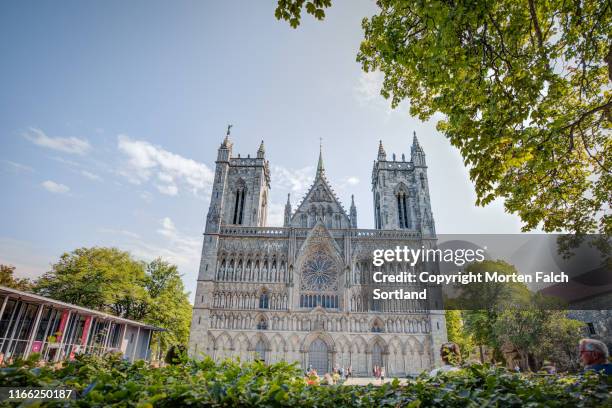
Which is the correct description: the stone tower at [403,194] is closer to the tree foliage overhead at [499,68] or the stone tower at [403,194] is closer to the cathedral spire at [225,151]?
the cathedral spire at [225,151]

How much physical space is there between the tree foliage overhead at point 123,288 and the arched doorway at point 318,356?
14404mm

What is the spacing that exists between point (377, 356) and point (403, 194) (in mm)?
17625

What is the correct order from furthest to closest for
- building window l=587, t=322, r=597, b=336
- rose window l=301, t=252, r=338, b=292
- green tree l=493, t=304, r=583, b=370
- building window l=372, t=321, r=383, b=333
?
→ rose window l=301, t=252, r=338, b=292 < building window l=587, t=322, r=597, b=336 < building window l=372, t=321, r=383, b=333 < green tree l=493, t=304, r=583, b=370

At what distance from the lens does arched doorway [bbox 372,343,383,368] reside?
2950 cm

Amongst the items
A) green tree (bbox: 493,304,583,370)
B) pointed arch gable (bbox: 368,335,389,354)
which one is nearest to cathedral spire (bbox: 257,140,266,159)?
pointed arch gable (bbox: 368,335,389,354)

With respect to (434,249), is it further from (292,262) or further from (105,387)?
(105,387)

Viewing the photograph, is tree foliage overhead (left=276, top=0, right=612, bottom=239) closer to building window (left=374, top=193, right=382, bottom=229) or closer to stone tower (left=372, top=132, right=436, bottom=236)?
Answer: stone tower (left=372, top=132, right=436, bottom=236)

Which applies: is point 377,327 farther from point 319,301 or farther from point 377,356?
point 319,301

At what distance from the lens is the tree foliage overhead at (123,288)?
2959cm

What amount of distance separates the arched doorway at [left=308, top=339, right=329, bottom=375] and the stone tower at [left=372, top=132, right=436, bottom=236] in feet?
45.6

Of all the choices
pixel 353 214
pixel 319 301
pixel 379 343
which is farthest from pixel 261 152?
pixel 379 343

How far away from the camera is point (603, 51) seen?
8258 millimetres

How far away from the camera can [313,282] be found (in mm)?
32906

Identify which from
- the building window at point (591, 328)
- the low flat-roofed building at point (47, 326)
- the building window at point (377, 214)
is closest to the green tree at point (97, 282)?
the low flat-roofed building at point (47, 326)
